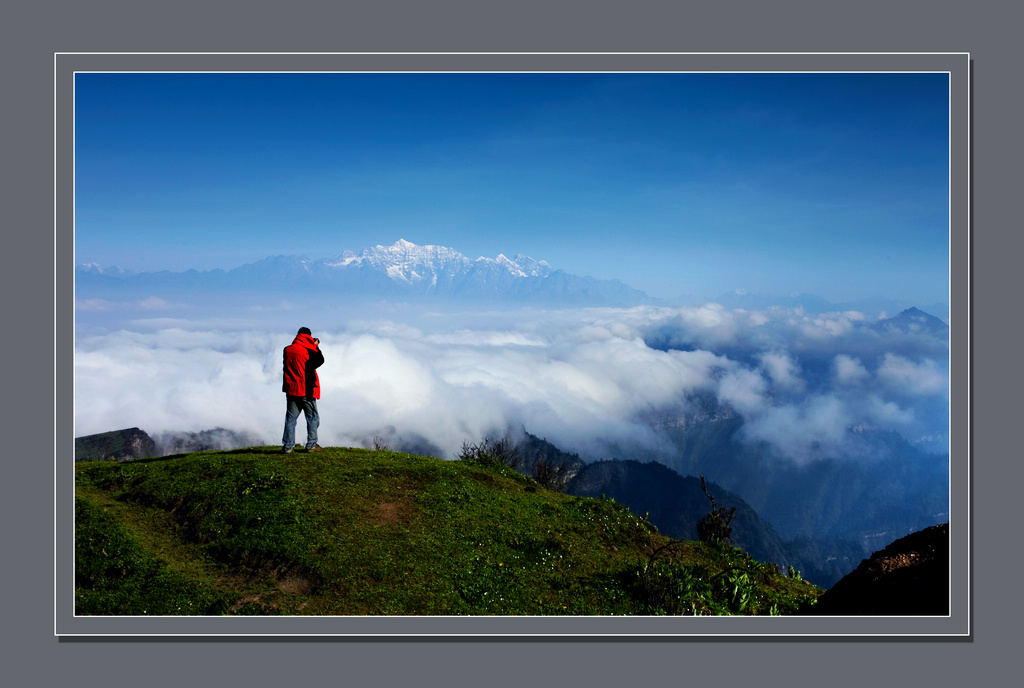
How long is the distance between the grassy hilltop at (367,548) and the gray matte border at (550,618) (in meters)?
0.26

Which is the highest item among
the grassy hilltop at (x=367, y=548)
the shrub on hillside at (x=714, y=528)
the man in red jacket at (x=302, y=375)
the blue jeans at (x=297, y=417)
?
the man in red jacket at (x=302, y=375)

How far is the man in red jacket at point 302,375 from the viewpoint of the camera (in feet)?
40.7

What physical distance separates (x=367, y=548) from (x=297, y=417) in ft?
11.8

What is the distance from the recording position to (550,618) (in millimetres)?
9359

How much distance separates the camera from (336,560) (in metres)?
10.1

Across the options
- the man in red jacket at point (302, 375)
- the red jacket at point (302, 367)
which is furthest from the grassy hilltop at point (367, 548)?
the red jacket at point (302, 367)

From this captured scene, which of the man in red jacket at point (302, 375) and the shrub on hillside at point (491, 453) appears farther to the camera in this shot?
the shrub on hillside at point (491, 453)

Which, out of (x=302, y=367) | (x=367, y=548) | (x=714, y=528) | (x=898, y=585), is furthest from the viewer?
(x=714, y=528)

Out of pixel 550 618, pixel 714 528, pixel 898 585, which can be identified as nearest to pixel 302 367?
pixel 550 618

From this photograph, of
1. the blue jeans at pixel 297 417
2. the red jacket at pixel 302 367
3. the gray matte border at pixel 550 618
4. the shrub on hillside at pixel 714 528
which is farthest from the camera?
the shrub on hillside at pixel 714 528

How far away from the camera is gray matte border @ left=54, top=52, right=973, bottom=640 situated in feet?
29.6

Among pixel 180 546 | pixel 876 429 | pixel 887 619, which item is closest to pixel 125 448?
pixel 180 546

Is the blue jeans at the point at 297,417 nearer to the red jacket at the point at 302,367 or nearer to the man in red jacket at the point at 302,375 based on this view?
the man in red jacket at the point at 302,375

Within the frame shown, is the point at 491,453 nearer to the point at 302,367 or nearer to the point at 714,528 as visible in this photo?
the point at 714,528
